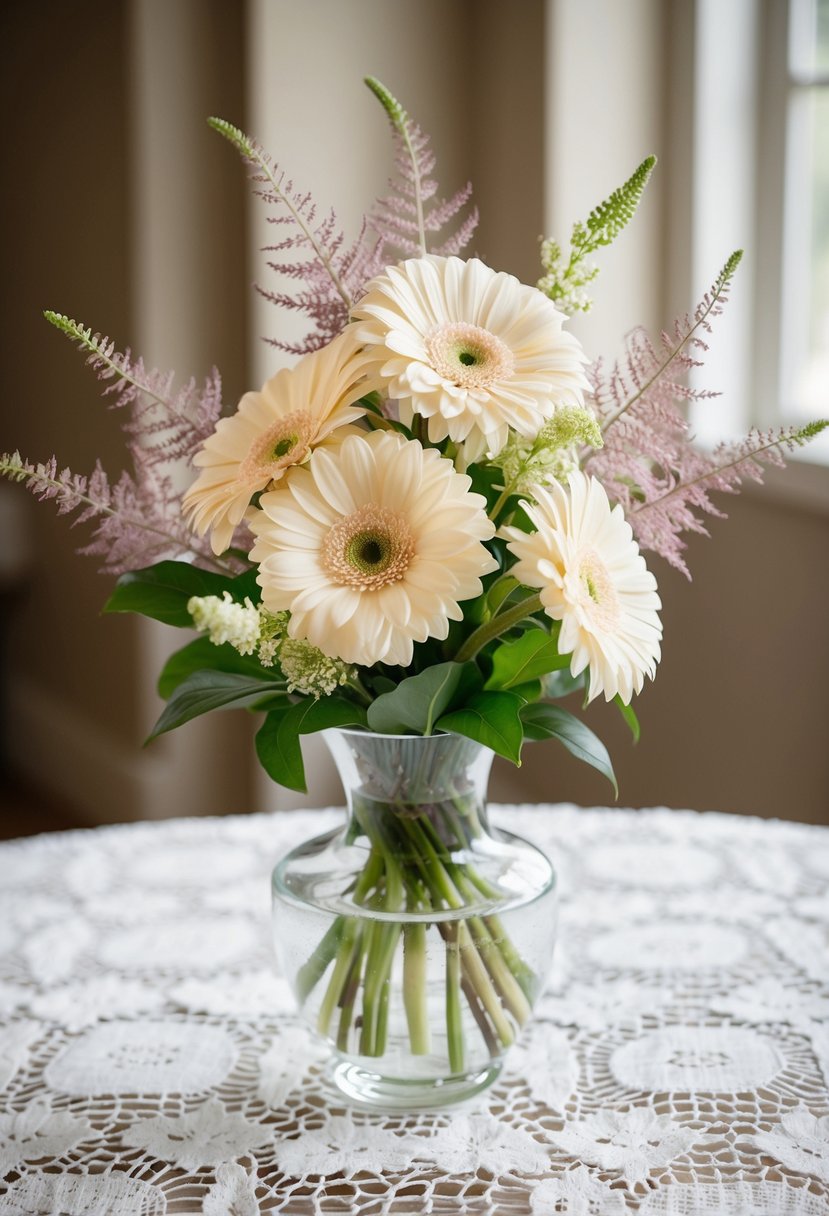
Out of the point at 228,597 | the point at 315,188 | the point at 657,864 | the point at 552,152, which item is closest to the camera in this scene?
the point at 228,597

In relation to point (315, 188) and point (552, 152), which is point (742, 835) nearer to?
point (552, 152)

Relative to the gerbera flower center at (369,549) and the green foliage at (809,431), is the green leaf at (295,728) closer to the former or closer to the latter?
the gerbera flower center at (369,549)

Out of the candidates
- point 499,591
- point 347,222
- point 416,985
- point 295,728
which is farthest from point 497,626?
point 347,222

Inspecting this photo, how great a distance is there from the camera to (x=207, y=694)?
0.73 meters

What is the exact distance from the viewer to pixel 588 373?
29.5 inches

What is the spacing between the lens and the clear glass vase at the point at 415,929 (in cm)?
75

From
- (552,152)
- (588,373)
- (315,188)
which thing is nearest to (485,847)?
(588,373)

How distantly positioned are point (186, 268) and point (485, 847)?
1817 millimetres

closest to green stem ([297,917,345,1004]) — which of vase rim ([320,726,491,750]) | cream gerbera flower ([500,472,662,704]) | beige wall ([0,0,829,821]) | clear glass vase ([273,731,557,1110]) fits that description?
clear glass vase ([273,731,557,1110])

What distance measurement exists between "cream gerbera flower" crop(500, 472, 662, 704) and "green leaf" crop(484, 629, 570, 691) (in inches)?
1.8

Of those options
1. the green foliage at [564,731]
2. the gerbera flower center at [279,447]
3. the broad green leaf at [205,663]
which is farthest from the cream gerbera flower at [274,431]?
the green foliage at [564,731]

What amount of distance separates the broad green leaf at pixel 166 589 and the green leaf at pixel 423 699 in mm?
141

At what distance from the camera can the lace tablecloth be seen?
2.34 ft

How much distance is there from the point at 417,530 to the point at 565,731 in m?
0.19
